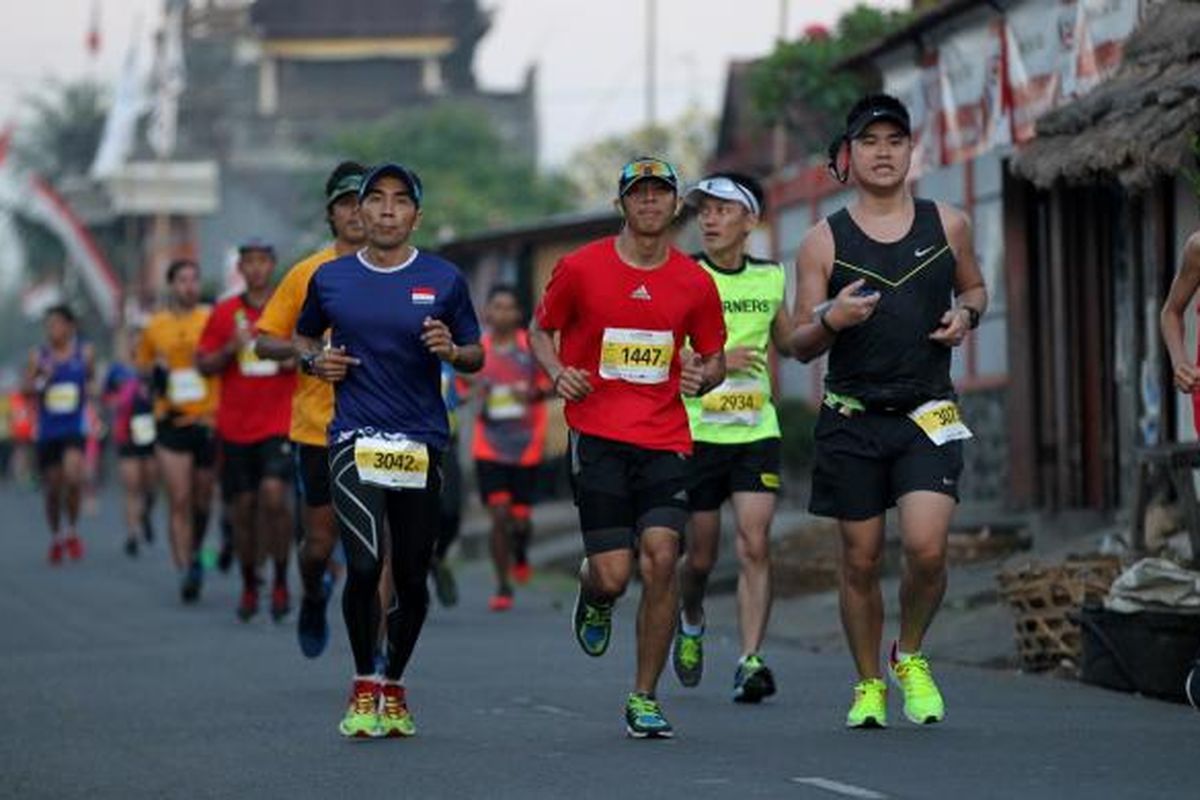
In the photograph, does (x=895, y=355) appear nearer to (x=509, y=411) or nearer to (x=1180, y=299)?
(x=1180, y=299)

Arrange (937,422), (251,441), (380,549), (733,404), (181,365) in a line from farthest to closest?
1. (181,365)
2. (251,441)
3. (733,404)
4. (380,549)
5. (937,422)

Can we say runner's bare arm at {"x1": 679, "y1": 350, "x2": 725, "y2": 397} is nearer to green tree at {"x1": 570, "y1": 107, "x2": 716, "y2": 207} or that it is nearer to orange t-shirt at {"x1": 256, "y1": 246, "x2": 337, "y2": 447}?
orange t-shirt at {"x1": 256, "y1": 246, "x2": 337, "y2": 447}

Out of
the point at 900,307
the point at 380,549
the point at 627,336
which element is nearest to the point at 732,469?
the point at 627,336

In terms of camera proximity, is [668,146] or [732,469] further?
[668,146]

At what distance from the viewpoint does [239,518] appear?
765 inches

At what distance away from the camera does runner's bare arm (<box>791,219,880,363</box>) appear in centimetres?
1120

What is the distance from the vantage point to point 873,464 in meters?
11.6

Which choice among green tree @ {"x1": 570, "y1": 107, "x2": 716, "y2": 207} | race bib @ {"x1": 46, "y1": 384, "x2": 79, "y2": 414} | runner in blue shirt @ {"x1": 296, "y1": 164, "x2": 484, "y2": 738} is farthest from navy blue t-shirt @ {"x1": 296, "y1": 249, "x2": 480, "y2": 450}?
green tree @ {"x1": 570, "y1": 107, "x2": 716, "y2": 207}

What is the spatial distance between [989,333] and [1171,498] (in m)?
8.43

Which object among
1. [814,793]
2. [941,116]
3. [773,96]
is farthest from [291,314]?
[773,96]

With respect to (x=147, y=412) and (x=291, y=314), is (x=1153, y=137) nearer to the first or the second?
(x=291, y=314)

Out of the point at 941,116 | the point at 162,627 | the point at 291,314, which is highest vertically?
the point at 941,116

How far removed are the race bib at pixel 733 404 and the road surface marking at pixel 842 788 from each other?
149 inches

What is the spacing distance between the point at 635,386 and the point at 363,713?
1491 millimetres
